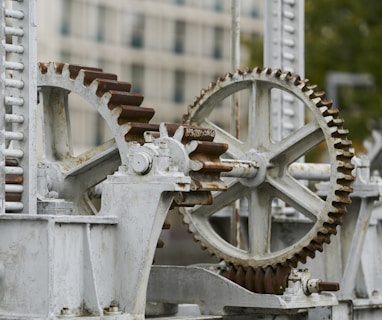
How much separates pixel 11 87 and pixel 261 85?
126 inches

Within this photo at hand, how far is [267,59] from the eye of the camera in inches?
738

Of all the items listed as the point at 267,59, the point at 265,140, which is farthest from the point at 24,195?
the point at 267,59

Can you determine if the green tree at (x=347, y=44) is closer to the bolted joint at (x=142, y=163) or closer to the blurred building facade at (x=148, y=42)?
the blurred building facade at (x=148, y=42)

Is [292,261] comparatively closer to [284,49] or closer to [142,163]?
[142,163]

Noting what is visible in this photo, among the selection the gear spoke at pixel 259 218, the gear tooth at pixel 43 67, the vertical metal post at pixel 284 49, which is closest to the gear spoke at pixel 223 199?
the gear spoke at pixel 259 218

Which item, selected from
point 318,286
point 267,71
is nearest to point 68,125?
point 267,71

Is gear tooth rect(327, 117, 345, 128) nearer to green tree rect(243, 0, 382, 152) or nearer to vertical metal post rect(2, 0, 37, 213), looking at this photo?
vertical metal post rect(2, 0, 37, 213)

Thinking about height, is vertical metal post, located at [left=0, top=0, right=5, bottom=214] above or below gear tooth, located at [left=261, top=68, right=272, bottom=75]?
below

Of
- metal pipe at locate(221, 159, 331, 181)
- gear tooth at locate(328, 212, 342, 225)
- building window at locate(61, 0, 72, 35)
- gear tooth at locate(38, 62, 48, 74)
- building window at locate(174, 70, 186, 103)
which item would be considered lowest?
gear tooth at locate(328, 212, 342, 225)

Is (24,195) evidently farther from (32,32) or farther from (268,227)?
(268,227)

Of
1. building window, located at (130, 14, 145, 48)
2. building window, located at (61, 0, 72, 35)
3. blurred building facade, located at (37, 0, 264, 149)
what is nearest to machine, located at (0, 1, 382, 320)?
blurred building facade, located at (37, 0, 264, 149)

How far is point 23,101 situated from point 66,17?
66.6 meters

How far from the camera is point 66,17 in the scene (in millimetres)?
79750

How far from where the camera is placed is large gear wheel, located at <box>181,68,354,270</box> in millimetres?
15031
